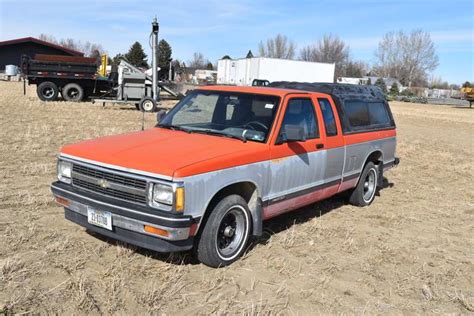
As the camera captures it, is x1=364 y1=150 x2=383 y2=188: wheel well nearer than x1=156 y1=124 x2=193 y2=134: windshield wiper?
No

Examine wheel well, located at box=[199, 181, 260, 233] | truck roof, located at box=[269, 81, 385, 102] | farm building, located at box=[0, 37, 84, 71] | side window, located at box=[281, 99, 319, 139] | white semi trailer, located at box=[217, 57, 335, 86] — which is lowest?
wheel well, located at box=[199, 181, 260, 233]

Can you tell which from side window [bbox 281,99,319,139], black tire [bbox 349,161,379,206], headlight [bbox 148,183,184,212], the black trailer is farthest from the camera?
the black trailer

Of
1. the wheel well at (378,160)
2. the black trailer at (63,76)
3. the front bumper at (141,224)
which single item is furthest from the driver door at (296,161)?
the black trailer at (63,76)

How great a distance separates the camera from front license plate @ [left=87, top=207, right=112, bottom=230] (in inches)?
168

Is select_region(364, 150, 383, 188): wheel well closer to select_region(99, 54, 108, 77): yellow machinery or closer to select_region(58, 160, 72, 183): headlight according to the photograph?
select_region(58, 160, 72, 183): headlight

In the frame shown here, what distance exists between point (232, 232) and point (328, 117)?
89.6 inches

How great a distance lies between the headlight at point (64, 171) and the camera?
15.4 feet

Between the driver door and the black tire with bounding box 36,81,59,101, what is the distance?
19504 mm

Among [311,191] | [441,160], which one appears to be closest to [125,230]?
[311,191]

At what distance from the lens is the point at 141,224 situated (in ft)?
13.5

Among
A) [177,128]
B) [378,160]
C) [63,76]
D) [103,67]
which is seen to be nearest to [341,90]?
[378,160]

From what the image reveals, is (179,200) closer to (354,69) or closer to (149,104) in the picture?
(149,104)

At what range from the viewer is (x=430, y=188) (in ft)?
29.1

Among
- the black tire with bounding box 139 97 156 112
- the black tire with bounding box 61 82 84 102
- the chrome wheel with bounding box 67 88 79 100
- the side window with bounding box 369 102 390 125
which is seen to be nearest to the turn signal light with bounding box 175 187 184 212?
the side window with bounding box 369 102 390 125
